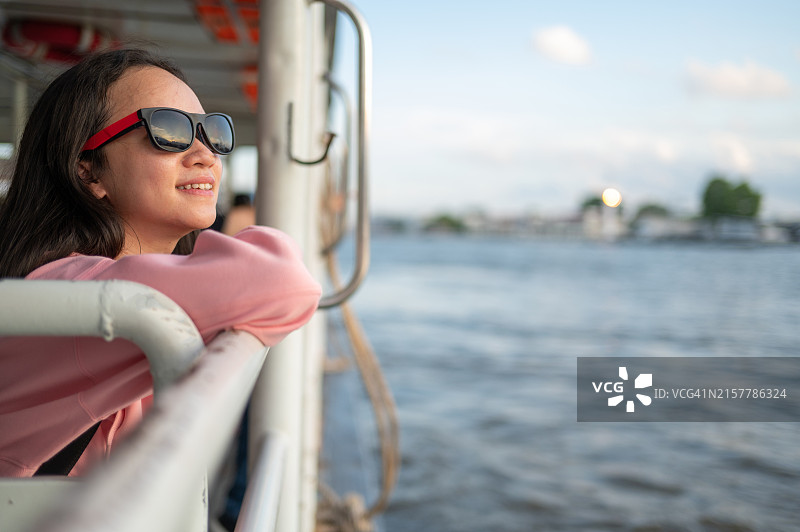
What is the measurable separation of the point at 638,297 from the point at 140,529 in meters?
27.3

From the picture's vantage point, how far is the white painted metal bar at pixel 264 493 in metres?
0.98

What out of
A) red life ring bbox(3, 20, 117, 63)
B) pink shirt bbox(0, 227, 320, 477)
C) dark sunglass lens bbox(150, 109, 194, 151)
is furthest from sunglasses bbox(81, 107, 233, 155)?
red life ring bbox(3, 20, 117, 63)

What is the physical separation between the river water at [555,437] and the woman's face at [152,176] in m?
4.14

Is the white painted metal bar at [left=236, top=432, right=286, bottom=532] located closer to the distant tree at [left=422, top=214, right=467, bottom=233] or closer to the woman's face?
the woman's face

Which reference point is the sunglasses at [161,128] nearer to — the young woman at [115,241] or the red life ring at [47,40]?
the young woman at [115,241]

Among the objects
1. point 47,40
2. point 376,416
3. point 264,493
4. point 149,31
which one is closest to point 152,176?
point 264,493

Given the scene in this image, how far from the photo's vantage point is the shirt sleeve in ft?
2.31

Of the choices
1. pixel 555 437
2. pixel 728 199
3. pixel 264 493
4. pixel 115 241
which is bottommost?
pixel 555 437

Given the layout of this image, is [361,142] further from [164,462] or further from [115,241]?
[164,462]

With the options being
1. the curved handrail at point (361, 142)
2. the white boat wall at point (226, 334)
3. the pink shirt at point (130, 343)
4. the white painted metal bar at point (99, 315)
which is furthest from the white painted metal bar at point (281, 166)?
the white painted metal bar at point (99, 315)

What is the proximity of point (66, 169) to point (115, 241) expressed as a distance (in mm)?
132

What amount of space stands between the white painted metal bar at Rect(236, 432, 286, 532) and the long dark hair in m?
0.44

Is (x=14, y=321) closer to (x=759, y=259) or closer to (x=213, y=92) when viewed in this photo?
(x=213, y=92)

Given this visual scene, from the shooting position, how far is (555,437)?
290 inches
